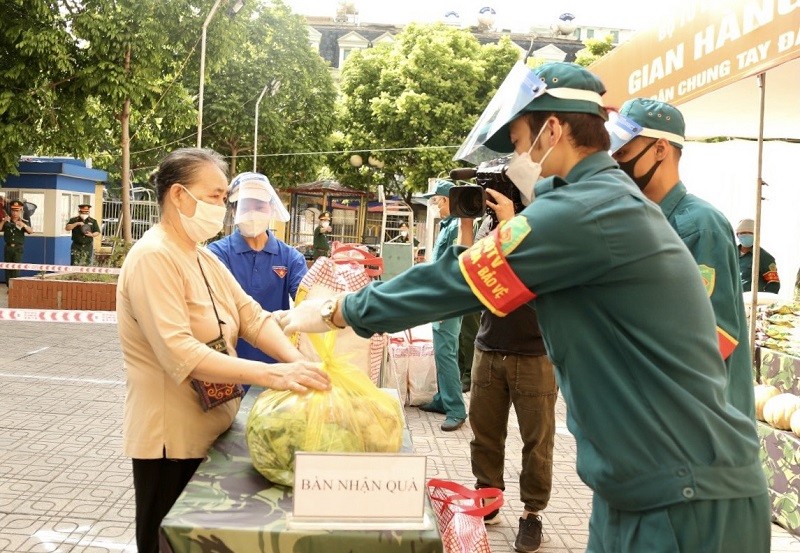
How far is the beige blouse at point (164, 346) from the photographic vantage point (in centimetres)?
235

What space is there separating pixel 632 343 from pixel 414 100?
3257 centimetres

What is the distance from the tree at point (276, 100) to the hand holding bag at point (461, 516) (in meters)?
27.7

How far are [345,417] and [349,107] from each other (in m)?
34.6

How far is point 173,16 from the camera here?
14.8 m

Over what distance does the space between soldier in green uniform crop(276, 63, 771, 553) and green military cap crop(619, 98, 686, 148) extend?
1.41m

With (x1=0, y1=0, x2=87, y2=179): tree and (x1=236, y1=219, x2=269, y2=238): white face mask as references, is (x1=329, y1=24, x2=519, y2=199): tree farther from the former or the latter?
(x1=236, y1=219, x2=269, y2=238): white face mask

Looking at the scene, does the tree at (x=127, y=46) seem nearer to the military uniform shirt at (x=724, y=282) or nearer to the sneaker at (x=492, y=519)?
the sneaker at (x=492, y=519)

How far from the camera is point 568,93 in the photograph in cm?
183

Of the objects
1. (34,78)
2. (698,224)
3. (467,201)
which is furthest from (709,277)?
(34,78)

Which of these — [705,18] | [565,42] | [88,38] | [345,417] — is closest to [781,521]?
[705,18]

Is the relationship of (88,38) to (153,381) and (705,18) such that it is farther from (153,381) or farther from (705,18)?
(153,381)

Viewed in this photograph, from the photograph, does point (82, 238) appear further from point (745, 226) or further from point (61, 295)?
point (745, 226)

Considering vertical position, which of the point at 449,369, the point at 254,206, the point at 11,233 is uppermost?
the point at 254,206

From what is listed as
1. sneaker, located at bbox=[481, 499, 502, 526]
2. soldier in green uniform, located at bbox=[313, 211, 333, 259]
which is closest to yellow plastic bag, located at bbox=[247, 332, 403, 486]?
sneaker, located at bbox=[481, 499, 502, 526]
